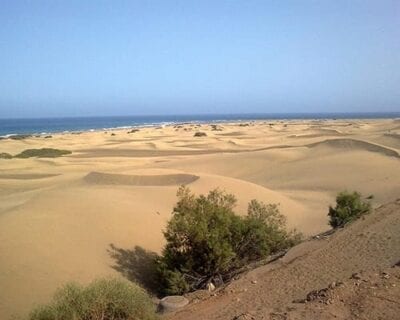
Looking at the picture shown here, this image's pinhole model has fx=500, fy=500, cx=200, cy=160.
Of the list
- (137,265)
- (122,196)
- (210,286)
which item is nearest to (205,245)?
(210,286)

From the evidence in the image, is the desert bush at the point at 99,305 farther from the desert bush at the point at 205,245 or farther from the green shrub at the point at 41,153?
the green shrub at the point at 41,153

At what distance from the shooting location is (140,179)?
24.1 m

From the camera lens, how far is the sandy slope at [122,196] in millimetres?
11438

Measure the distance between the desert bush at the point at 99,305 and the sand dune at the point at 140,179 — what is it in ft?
51.6

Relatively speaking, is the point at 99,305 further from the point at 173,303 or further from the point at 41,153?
the point at 41,153

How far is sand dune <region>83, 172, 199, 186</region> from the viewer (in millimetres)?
23558

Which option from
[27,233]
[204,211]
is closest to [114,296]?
[204,211]

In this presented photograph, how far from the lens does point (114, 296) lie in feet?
23.7

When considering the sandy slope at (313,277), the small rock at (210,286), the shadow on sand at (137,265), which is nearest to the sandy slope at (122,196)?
the shadow on sand at (137,265)

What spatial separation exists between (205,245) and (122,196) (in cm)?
795

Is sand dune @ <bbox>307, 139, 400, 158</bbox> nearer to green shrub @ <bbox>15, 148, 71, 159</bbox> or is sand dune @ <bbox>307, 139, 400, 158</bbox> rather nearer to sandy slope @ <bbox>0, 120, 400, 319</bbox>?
sandy slope @ <bbox>0, 120, 400, 319</bbox>

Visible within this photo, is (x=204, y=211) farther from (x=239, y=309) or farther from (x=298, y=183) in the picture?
(x=298, y=183)

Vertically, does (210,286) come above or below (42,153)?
above

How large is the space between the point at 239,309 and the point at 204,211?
404 centimetres
